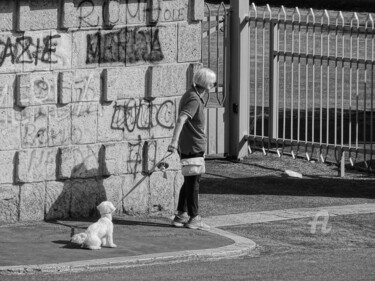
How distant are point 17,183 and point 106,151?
1035 millimetres

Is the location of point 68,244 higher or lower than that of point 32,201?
lower

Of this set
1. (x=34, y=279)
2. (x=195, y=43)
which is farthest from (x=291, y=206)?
(x=34, y=279)

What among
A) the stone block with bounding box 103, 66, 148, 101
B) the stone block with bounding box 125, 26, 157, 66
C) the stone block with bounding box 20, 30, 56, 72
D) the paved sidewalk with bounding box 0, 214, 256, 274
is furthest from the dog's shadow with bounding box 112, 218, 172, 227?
the stone block with bounding box 20, 30, 56, 72

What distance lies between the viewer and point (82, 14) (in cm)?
1161

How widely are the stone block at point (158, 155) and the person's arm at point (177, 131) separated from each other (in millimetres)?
931

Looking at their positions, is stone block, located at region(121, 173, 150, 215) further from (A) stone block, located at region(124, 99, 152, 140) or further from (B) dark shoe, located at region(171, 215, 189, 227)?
(B) dark shoe, located at region(171, 215, 189, 227)

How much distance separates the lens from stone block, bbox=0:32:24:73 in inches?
437

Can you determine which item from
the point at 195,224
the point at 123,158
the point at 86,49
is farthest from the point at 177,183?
the point at 86,49

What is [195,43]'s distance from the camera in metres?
12.5

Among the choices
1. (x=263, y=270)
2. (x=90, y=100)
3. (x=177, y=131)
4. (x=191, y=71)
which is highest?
(x=191, y=71)

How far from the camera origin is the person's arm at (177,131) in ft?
36.9
